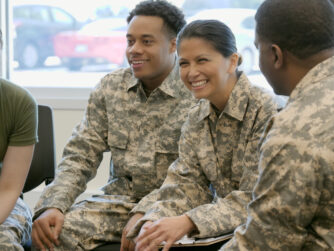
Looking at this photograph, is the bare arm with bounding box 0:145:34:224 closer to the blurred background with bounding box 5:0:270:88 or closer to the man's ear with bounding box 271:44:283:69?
the man's ear with bounding box 271:44:283:69

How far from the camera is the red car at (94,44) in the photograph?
3.53 metres

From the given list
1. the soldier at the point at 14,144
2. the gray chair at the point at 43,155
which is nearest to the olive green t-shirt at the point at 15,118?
the soldier at the point at 14,144

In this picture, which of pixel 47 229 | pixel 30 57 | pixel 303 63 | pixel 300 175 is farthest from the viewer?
pixel 30 57

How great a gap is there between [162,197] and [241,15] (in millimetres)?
1706

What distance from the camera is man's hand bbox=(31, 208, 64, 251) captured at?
2010 millimetres

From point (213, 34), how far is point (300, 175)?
2.64ft

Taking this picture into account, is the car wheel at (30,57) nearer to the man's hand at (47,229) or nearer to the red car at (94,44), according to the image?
the red car at (94,44)

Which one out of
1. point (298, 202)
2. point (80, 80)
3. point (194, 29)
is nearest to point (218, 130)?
point (194, 29)

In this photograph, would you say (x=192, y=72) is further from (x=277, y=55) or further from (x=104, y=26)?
(x=104, y=26)

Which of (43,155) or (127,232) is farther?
(43,155)

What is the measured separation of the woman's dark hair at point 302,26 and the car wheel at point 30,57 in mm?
2542

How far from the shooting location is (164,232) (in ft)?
5.71

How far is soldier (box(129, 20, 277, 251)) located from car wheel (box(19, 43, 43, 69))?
6.24 ft

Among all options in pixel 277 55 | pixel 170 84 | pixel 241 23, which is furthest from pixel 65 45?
pixel 277 55
